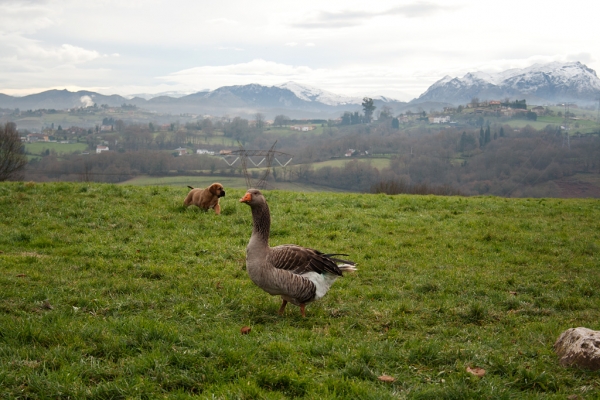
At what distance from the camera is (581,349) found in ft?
19.6

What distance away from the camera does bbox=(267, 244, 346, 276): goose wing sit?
7.71 metres

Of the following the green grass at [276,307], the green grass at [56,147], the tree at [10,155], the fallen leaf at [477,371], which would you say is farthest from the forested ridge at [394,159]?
the fallen leaf at [477,371]

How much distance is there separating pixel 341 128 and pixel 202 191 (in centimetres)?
14757

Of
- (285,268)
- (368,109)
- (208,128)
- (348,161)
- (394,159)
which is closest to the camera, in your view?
(285,268)

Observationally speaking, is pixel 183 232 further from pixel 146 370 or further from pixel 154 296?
pixel 146 370

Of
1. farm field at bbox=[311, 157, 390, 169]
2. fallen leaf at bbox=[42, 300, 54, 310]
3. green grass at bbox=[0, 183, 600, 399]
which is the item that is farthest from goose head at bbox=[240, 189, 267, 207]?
farm field at bbox=[311, 157, 390, 169]

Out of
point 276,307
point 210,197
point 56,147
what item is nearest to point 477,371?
point 276,307

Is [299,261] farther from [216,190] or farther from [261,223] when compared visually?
[216,190]

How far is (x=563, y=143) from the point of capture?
119 meters

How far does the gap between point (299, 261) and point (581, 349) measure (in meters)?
4.08

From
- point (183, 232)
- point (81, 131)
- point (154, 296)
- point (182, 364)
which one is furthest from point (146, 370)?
point (81, 131)

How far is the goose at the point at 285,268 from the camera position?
7559 millimetres

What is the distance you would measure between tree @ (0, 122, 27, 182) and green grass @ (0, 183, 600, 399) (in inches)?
1166

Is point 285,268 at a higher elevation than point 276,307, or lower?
higher
